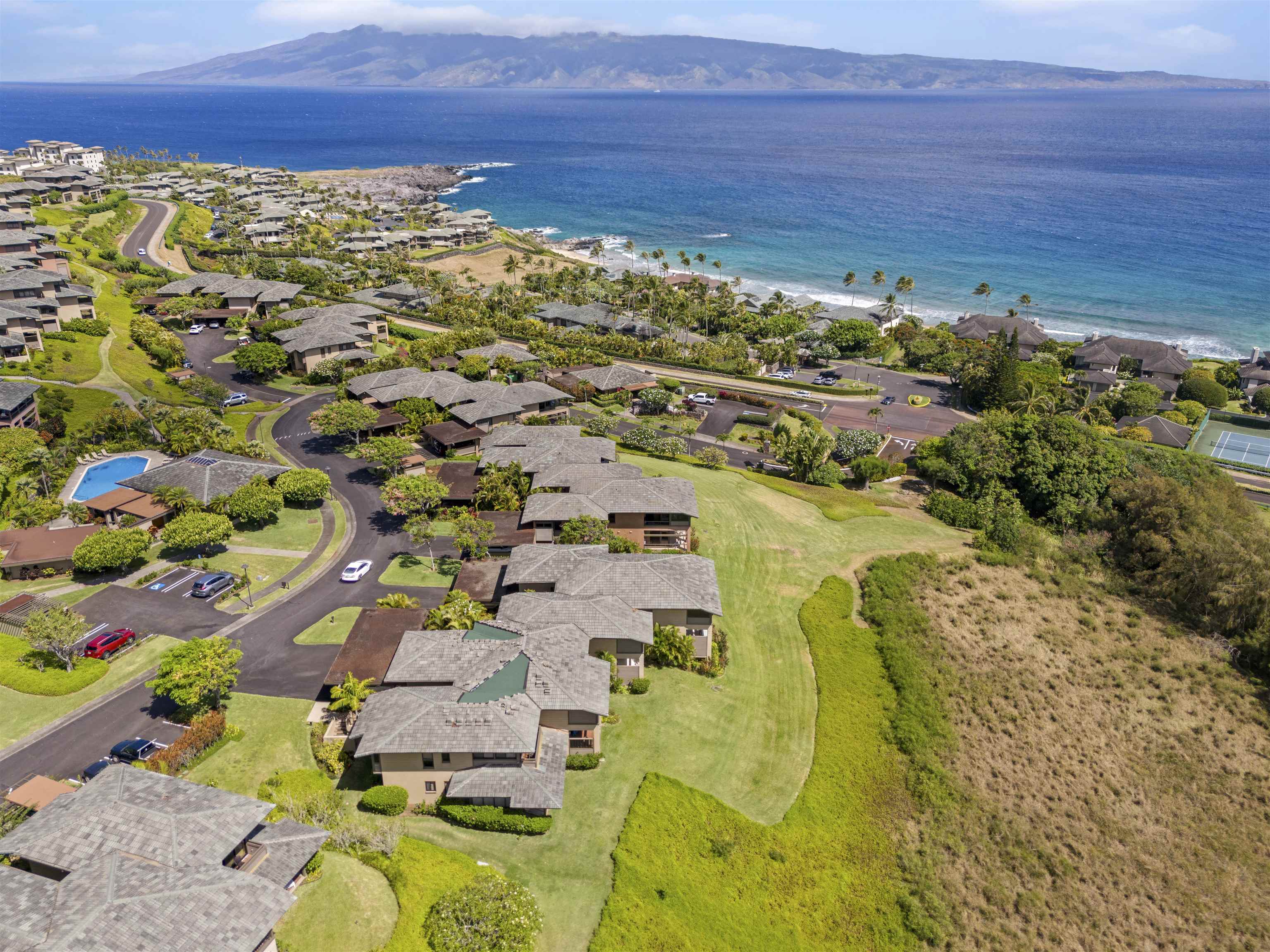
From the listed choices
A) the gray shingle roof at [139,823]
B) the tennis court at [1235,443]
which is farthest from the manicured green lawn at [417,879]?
the tennis court at [1235,443]

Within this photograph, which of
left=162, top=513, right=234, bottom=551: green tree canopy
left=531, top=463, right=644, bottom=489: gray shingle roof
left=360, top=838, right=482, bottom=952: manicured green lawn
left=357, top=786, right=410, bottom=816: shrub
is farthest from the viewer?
left=531, top=463, right=644, bottom=489: gray shingle roof

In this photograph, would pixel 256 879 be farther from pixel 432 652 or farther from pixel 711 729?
pixel 711 729

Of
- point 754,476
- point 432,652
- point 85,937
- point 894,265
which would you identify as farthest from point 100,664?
point 894,265

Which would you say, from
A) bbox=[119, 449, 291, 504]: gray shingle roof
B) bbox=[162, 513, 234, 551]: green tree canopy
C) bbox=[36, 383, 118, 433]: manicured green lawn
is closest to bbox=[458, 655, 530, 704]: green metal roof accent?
bbox=[162, 513, 234, 551]: green tree canopy

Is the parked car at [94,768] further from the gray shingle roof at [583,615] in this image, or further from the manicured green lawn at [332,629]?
the gray shingle roof at [583,615]

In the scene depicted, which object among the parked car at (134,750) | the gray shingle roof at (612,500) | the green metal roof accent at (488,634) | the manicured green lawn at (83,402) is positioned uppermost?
the green metal roof accent at (488,634)

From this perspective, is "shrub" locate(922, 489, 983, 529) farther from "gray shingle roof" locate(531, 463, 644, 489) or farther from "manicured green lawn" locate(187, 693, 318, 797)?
"manicured green lawn" locate(187, 693, 318, 797)
